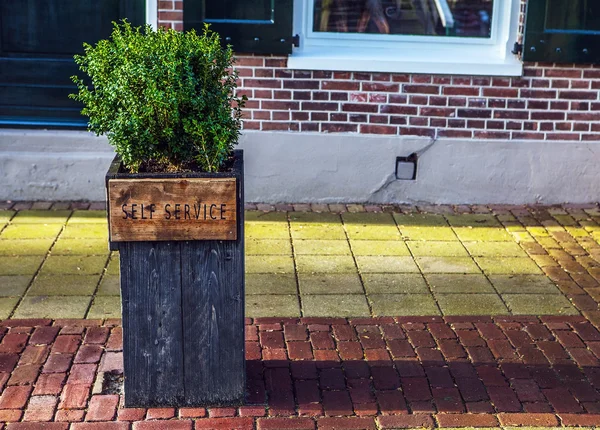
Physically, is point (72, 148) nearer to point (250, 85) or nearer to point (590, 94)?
point (250, 85)

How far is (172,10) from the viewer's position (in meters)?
6.59

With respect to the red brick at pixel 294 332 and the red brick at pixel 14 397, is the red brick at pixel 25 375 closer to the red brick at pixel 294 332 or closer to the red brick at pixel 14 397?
the red brick at pixel 14 397

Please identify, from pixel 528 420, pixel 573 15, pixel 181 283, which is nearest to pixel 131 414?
pixel 181 283

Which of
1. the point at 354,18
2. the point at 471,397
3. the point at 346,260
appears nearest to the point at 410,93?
the point at 354,18

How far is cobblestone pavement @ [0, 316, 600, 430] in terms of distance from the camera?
3.86 meters

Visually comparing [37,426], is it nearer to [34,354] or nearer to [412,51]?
[34,354]

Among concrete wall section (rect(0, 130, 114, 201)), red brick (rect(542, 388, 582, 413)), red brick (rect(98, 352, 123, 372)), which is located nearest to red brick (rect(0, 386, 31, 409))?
red brick (rect(98, 352, 123, 372))

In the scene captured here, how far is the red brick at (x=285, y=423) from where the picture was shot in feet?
12.4

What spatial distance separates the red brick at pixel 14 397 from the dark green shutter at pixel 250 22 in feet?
11.1

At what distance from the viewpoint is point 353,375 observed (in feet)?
13.9

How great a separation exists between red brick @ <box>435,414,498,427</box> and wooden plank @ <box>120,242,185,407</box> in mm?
1165

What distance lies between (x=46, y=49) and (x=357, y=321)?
362 cm

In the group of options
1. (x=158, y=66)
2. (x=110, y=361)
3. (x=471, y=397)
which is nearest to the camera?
(x=158, y=66)

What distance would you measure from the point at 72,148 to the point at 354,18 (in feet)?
8.08
